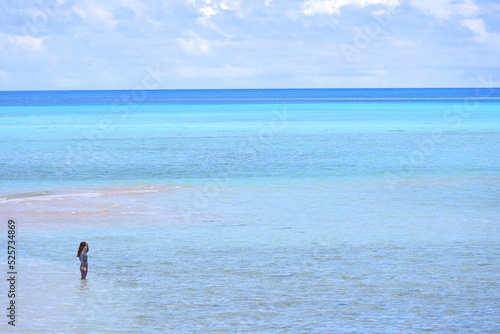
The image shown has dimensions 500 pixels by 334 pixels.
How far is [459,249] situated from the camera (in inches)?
816

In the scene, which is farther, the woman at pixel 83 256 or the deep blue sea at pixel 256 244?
the woman at pixel 83 256

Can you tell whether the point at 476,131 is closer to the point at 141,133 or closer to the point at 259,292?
the point at 141,133

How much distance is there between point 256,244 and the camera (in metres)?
21.5

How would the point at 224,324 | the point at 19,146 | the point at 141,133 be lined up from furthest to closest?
the point at 141,133 → the point at 19,146 → the point at 224,324

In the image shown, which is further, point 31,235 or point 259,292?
point 31,235

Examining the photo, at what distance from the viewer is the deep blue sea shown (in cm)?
1509

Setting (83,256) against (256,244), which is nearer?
(83,256)

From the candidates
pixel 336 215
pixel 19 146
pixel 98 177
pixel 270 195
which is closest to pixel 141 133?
pixel 19 146

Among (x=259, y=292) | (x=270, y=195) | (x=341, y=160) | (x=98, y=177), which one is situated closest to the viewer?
(x=259, y=292)

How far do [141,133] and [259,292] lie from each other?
6028 centimetres

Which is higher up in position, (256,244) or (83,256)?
(256,244)

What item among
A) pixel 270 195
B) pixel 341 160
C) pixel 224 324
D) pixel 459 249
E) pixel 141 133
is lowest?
pixel 224 324

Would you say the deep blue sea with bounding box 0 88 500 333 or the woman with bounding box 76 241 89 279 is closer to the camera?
the deep blue sea with bounding box 0 88 500 333

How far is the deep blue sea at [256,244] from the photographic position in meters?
15.1
